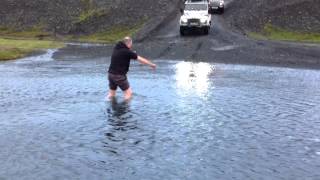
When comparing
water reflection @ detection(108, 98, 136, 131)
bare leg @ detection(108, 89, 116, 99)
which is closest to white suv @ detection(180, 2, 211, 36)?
bare leg @ detection(108, 89, 116, 99)

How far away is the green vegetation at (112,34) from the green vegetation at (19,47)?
5.30 metres

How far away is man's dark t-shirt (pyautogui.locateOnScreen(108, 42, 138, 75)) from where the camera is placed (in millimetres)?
20891

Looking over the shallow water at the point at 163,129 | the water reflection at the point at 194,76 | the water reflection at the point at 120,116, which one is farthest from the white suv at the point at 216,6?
the water reflection at the point at 120,116

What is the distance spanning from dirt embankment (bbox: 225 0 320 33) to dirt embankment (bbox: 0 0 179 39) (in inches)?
317

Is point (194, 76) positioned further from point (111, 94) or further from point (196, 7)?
point (196, 7)

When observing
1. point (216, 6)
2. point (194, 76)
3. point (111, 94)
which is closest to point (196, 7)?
point (216, 6)

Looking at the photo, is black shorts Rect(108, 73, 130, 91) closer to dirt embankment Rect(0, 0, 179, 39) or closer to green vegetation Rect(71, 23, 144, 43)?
dirt embankment Rect(0, 0, 179, 39)

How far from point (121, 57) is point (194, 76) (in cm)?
859

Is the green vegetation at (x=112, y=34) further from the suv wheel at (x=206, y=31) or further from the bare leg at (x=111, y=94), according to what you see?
the bare leg at (x=111, y=94)

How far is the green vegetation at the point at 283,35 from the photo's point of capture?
51.7m

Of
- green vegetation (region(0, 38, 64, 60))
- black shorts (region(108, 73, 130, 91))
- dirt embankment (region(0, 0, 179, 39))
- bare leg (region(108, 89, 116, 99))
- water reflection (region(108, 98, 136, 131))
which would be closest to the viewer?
water reflection (region(108, 98, 136, 131))

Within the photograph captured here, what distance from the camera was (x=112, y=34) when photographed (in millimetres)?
60656

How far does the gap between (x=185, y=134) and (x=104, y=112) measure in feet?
13.6

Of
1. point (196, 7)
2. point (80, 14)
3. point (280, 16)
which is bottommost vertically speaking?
point (80, 14)
